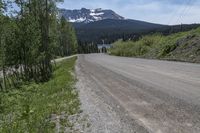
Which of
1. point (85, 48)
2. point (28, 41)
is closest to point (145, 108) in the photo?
point (28, 41)

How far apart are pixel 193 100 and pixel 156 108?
5.22 feet

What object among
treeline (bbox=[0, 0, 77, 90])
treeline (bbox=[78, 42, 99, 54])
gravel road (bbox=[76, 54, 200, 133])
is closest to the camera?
gravel road (bbox=[76, 54, 200, 133])

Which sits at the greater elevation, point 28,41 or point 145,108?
point 28,41

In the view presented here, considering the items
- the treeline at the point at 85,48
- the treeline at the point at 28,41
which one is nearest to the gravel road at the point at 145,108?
the treeline at the point at 28,41

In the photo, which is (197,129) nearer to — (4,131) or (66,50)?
(4,131)

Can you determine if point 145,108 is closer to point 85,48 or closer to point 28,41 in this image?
point 28,41

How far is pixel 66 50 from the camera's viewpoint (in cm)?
13475

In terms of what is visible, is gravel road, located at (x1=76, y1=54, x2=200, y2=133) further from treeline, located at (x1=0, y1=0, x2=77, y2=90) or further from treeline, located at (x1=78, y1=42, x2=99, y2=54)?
treeline, located at (x1=78, y1=42, x2=99, y2=54)

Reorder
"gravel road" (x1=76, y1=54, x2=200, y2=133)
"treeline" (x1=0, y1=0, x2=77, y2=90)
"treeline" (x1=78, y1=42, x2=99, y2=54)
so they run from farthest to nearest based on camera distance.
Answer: "treeline" (x1=78, y1=42, x2=99, y2=54) → "treeline" (x1=0, y1=0, x2=77, y2=90) → "gravel road" (x1=76, y1=54, x2=200, y2=133)

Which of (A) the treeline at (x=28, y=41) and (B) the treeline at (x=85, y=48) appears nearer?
(A) the treeline at (x=28, y=41)

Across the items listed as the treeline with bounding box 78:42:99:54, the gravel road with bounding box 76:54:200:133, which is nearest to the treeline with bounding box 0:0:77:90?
the gravel road with bounding box 76:54:200:133

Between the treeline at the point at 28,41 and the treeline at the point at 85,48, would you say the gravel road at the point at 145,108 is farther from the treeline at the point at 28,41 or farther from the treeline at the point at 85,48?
the treeline at the point at 85,48

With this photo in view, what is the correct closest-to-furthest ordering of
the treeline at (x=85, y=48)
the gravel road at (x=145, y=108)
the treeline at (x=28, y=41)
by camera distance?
the gravel road at (x=145, y=108) → the treeline at (x=28, y=41) → the treeline at (x=85, y=48)

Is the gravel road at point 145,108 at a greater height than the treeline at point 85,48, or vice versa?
the gravel road at point 145,108
